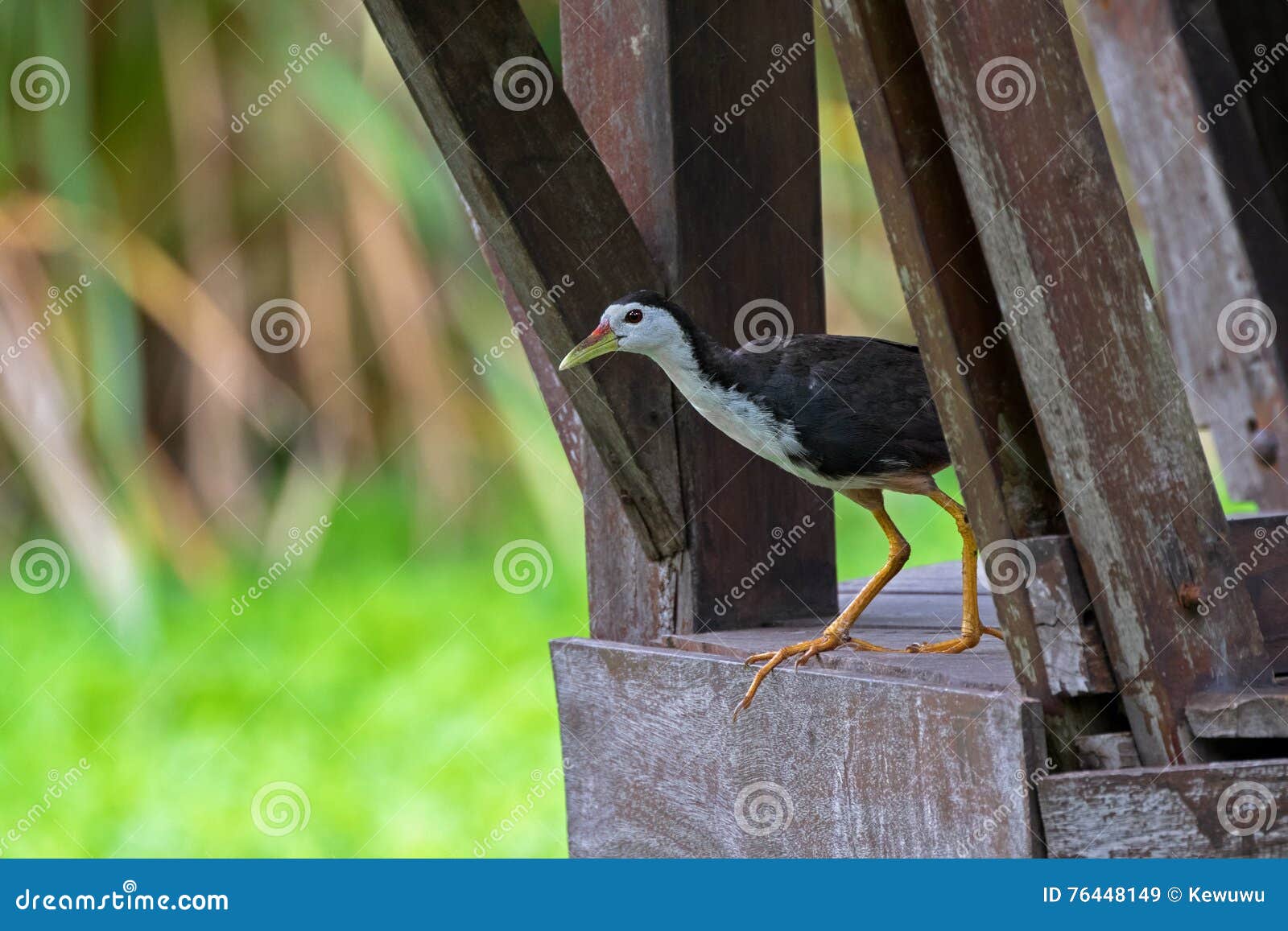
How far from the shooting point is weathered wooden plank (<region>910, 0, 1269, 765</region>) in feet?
6.31

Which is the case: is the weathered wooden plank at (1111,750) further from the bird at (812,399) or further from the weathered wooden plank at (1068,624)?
the bird at (812,399)

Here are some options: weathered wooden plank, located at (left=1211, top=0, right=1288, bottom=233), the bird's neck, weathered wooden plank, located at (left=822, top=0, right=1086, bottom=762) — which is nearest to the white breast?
the bird's neck

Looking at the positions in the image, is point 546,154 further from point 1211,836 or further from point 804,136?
point 1211,836

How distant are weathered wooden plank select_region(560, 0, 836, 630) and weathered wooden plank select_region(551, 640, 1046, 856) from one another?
0.71ft

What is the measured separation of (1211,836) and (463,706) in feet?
14.9


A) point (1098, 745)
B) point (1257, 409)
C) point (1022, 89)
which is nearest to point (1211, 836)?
point (1098, 745)

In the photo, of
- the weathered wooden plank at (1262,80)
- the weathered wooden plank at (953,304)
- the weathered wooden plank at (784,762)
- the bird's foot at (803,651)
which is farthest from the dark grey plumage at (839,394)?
the weathered wooden plank at (1262,80)

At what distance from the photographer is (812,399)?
273 centimetres

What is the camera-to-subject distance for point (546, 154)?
284 centimetres

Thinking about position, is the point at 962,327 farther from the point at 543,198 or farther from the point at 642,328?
the point at 543,198

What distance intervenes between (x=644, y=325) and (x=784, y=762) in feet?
2.59

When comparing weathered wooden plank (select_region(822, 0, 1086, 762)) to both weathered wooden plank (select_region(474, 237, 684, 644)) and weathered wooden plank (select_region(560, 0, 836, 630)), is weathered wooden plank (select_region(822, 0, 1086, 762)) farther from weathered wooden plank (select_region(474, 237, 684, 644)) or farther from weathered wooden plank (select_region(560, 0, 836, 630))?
weathered wooden plank (select_region(474, 237, 684, 644))

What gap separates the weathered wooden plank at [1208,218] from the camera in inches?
173

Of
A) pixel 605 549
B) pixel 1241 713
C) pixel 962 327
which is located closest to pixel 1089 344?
pixel 962 327
